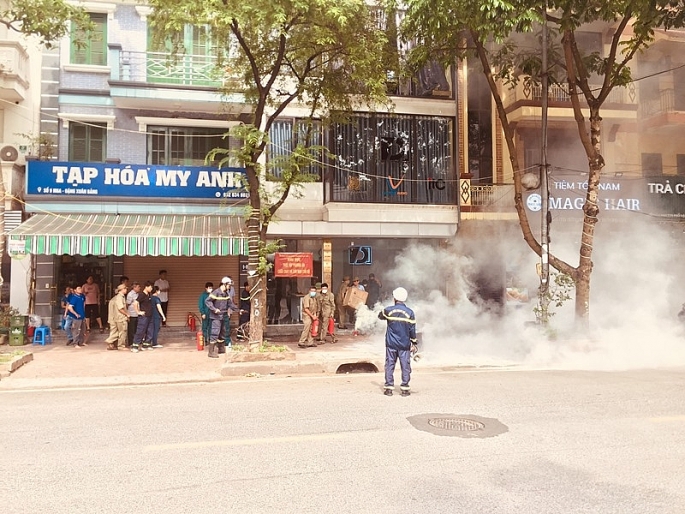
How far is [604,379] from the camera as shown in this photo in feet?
27.9

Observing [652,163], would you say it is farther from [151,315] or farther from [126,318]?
[126,318]

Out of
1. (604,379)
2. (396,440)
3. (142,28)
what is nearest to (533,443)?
(396,440)

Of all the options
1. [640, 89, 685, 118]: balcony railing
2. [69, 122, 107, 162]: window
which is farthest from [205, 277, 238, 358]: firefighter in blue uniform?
[640, 89, 685, 118]: balcony railing

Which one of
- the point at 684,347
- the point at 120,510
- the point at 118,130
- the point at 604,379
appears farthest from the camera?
the point at 118,130

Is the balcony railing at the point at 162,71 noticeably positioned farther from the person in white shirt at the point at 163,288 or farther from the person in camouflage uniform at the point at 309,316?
the person in camouflage uniform at the point at 309,316

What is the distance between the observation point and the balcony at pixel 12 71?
43.6 ft

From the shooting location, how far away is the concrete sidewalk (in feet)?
28.5

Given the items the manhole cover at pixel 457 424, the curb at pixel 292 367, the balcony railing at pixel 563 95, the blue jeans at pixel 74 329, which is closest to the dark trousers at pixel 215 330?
the curb at pixel 292 367

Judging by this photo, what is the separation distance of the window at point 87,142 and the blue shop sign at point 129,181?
0.72 meters

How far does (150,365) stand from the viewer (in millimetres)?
10000

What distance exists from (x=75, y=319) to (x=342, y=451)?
9.51 m

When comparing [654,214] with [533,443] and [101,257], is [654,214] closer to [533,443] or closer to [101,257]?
[533,443]

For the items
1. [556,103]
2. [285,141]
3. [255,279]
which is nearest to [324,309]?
[255,279]

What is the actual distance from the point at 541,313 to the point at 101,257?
11.8m
